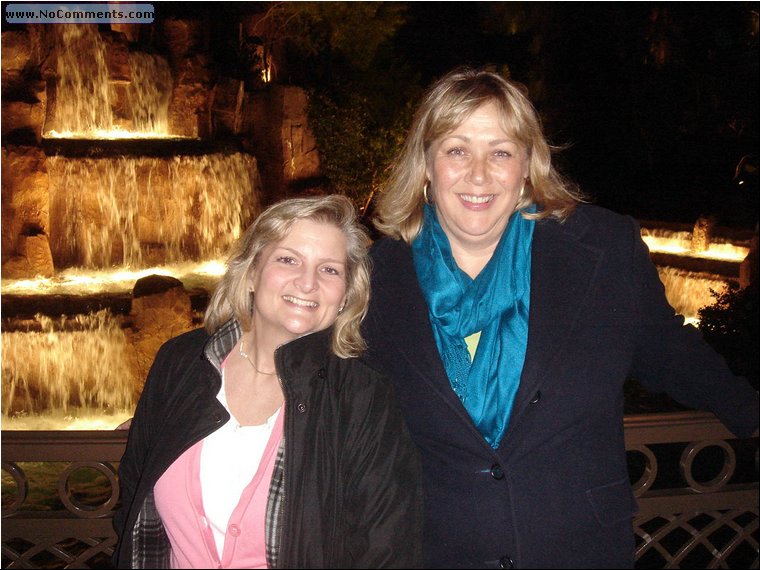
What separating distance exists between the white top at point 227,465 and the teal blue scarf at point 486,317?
0.58m

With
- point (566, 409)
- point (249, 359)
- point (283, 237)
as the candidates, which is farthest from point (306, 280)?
point (566, 409)

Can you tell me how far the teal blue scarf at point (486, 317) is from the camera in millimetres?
2203

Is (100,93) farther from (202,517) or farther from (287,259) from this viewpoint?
(202,517)

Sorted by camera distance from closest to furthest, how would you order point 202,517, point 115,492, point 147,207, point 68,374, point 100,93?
1. point 202,517
2. point 115,492
3. point 68,374
4. point 147,207
5. point 100,93

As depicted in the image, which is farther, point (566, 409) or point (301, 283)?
point (301, 283)

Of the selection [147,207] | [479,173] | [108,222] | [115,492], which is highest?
[147,207]

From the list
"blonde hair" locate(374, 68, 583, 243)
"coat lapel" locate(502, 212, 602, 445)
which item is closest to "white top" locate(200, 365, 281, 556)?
"coat lapel" locate(502, 212, 602, 445)

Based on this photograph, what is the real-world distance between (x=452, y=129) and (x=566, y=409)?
0.93 metres

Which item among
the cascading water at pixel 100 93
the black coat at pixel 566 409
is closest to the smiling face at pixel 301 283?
the black coat at pixel 566 409

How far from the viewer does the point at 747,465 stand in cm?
764

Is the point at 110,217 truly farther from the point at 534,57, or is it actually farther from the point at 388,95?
the point at 534,57

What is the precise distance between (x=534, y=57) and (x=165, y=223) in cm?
1185

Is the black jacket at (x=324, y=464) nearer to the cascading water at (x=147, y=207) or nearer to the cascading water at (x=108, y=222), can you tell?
the cascading water at (x=108, y=222)

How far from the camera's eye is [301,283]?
235 cm
